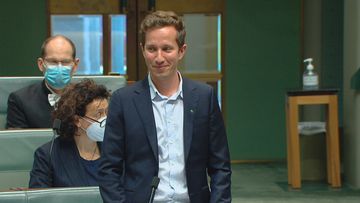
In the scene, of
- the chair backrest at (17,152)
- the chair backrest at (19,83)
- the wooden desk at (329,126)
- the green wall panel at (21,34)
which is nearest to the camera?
the chair backrest at (17,152)

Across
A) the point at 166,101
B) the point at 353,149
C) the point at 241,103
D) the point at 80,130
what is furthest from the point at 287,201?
the point at 166,101

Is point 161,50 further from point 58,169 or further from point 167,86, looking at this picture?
point 58,169

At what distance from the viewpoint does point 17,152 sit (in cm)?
273

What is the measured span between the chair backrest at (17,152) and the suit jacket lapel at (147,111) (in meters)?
0.93

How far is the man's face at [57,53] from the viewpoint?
3.24 metres

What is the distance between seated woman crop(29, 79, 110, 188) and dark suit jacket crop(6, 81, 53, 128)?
0.64 metres

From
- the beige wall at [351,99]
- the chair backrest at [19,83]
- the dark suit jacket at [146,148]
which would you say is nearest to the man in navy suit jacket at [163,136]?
the dark suit jacket at [146,148]

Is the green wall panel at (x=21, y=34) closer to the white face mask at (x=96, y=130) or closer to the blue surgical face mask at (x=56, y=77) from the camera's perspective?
the blue surgical face mask at (x=56, y=77)

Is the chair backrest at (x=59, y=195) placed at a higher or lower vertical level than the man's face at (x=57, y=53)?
lower

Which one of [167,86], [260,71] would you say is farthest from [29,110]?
[260,71]

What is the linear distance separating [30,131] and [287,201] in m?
2.39

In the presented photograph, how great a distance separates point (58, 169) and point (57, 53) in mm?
990

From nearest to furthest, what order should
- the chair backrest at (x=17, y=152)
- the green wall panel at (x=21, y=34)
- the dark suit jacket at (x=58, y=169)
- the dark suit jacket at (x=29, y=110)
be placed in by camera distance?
1. the dark suit jacket at (x=58, y=169)
2. the chair backrest at (x=17, y=152)
3. the dark suit jacket at (x=29, y=110)
4. the green wall panel at (x=21, y=34)

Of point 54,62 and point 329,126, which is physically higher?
point 54,62
